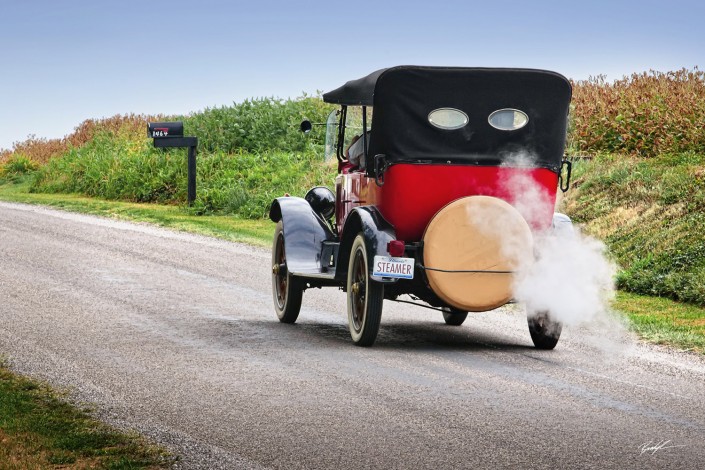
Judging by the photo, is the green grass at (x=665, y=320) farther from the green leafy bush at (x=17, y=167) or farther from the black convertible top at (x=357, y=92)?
the green leafy bush at (x=17, y=167)

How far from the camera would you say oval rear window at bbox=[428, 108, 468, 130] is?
9695 mm

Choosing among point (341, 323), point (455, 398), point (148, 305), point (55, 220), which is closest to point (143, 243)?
point (55, 220)

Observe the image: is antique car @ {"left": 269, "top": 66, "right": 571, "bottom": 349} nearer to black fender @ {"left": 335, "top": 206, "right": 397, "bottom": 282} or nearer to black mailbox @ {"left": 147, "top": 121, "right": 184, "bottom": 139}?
black fender @ {"left": 335, "top": 206, "right": 397, "bottom": 282}

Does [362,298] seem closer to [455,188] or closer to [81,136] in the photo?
[455,188]

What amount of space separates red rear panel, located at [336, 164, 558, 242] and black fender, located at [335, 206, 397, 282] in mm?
123

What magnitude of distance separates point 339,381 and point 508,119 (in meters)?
2.95

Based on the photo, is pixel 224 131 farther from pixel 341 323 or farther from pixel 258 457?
pixel 258 457

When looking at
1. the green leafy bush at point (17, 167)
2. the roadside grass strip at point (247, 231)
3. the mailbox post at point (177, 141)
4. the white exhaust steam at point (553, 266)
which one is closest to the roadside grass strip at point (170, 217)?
the roadside grass strip at point (247, 231)

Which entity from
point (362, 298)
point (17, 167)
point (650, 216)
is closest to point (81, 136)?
point (17, 167)

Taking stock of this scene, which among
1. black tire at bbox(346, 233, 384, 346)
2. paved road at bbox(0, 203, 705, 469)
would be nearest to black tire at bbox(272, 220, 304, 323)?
paved road at bbox(0, 203, 705, 469)

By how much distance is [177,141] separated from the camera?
2791cm

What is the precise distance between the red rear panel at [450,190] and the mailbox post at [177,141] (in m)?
18.7

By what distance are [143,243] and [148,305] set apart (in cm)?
732

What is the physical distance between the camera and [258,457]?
605 cm
